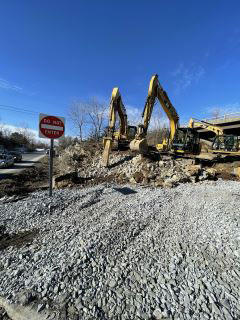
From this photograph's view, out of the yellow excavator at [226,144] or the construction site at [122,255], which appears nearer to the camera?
the construction site at [122,255]

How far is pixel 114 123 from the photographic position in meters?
13.4

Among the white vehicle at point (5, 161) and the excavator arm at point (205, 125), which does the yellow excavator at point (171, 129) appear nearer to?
the excavator arm at point (205, 125)

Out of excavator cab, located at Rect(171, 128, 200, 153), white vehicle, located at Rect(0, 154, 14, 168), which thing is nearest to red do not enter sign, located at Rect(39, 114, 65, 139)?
excavator cab, located at Rect(171, 128, 200, 153)

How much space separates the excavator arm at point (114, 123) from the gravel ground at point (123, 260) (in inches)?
268

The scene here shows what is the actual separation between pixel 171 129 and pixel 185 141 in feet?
5.19

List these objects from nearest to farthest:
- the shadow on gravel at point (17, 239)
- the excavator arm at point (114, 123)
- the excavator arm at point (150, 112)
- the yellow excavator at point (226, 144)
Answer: the shadow on gravel at point (17, 239) < the excavator arm at point (150, 112) < the excavator arm at point (114, 123) < the yellow excavator at point (226, 144)

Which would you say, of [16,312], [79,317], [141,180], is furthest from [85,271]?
[141,180]

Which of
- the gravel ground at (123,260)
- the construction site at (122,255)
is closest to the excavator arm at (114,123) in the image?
the construction site at (122,255)


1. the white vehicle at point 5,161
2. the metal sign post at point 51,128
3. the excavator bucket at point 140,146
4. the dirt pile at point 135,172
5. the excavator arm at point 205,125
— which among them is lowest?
the white vehicle at point 5,161

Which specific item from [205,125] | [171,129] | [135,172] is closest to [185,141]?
[171,129]

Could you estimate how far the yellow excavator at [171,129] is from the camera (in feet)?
39.0

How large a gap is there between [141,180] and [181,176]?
2.10 m

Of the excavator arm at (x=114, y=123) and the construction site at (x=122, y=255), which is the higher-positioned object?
the excavator arm at (x=114, y=123)

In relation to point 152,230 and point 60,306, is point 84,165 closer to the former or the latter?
point 152,230
